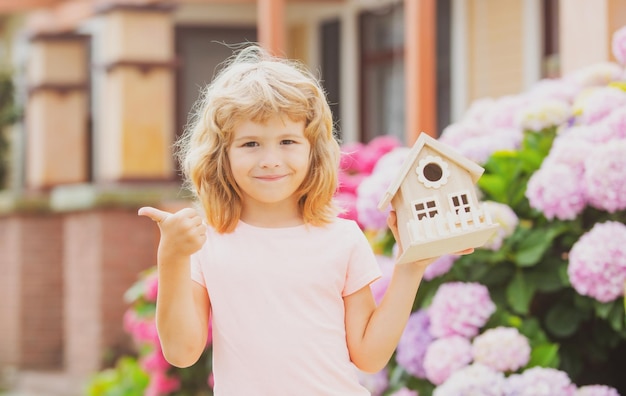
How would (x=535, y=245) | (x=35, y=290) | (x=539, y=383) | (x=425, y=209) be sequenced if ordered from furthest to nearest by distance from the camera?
(x=35, y=290)
(x=535, y=245)
(x=539, y=383)
(x=425, y=209)

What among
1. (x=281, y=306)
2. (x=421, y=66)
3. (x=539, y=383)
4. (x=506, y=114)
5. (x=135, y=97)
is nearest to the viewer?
(x=281, y=306)

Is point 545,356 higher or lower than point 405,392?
higher

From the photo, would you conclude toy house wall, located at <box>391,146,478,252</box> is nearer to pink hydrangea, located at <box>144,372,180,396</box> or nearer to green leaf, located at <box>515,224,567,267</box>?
green leaf, located at <box>515,224,567,267</box>

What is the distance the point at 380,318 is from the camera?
2547 millimetres

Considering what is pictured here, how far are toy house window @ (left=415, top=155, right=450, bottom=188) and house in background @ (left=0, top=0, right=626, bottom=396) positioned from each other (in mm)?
4188

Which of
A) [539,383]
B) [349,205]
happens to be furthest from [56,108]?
[539,383]

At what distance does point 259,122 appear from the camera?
8.16ft

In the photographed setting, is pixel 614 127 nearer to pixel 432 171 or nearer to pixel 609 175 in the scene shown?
pixel 609 175

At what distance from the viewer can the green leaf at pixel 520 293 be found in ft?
13.1

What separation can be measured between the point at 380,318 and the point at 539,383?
1270mm

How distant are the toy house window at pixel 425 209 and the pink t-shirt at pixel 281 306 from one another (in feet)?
0.49

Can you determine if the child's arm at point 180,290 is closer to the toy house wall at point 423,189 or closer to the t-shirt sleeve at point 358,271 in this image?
the t-shirt sleeve at point 358,271

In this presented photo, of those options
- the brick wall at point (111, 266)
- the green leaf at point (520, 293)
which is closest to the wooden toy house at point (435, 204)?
the green leaf at point (520, 293)

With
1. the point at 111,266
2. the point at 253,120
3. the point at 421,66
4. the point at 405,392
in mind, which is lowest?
the point at 111,266
